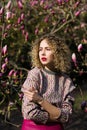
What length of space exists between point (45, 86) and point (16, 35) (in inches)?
149

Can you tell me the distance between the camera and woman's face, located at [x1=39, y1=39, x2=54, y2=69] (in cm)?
329

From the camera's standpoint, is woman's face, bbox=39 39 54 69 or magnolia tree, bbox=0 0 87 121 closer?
woman's face, bbox=39 39 54 69

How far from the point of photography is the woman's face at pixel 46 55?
3295 mm

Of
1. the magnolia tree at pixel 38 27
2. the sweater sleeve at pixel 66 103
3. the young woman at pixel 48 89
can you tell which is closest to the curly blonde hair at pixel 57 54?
the young woman at pixel 48 89

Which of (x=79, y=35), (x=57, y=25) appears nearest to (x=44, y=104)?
(x=57, y=25)

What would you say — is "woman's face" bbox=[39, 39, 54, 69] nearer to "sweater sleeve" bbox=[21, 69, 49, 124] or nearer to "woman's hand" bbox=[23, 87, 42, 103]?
"sweater sleeve" bbox=[21, 69, 49, 124]

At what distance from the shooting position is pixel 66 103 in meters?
3.26

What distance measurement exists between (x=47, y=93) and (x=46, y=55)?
10.5 inches

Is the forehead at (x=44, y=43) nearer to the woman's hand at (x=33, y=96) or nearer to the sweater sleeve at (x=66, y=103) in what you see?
the sweater sleeve at (x=66, y=103)

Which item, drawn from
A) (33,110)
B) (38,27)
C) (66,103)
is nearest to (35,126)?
(33,110)

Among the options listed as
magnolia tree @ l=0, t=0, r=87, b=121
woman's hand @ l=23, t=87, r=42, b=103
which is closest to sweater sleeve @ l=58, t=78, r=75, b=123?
woman's hand @ l=23, t=87, r=42, b=103

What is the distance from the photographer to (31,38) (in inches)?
267

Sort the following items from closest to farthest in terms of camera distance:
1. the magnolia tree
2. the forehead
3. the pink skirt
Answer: the pink skirt
the forehead
the magnolia tree

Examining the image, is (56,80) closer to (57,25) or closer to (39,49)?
(39,49)
